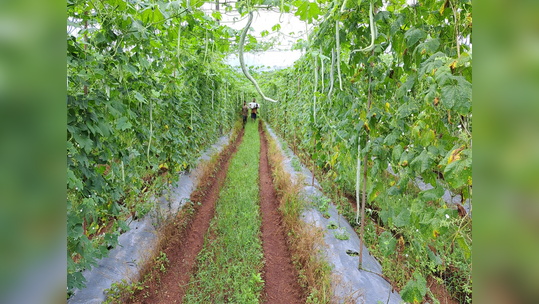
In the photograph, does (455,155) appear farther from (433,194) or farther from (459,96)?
(433,194)

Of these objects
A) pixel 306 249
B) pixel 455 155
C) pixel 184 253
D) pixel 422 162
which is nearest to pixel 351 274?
pixel 306 249

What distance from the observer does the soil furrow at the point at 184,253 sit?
261cm

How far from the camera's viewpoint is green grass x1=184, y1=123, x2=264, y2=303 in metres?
2.58

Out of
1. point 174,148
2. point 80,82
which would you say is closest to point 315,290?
point 80,82

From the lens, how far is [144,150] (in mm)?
3197

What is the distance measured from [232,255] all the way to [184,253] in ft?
2.10

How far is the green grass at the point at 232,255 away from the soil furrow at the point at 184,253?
102 millimetres

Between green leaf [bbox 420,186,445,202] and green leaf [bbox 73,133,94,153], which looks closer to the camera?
green leaf [bbox 420,186,445,202]

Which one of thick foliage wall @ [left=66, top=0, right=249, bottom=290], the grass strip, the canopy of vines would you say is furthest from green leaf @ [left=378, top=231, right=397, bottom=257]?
thick foliage wall @ [left=66, top=0, right=249, bottom=290]

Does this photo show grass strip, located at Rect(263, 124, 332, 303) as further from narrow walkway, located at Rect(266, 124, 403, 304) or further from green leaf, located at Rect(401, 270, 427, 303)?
green leaf, located at Rect(401, 270, 427, 303)

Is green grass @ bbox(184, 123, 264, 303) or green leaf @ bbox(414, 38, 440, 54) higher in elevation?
green leaf @ bbox(414, 38, 440, 54)

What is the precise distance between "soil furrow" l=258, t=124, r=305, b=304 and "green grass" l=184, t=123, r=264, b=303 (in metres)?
0.12

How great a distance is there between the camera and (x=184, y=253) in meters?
3.31
